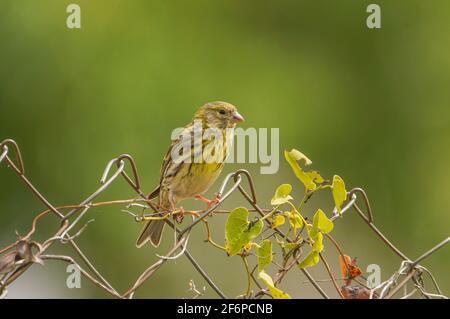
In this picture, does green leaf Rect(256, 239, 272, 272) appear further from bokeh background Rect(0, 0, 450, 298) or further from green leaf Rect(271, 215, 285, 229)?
bokeh background Rect(0, 0, 450, 298)

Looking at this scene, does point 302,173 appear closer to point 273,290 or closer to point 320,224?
point 320,224

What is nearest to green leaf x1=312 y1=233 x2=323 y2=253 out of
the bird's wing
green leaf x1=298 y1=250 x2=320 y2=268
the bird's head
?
green leaf x1=298 y1=250 x2=320 y2=268

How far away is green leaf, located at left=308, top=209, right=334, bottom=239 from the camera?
7.57 feet

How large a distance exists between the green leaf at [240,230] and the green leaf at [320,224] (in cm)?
15

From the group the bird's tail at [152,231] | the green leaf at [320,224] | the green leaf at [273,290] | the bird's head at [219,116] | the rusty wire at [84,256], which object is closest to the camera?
the rusty wire at [84,256]

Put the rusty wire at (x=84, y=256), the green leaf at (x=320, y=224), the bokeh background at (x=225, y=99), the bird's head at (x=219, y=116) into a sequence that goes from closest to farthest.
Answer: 1. the rusty wire at (x=84, y=256)
2. the green leaf at (x=320, y=224)
3. the bird's head at (x=219, y=116)
4. the bokeh background at (x=225, y=99)

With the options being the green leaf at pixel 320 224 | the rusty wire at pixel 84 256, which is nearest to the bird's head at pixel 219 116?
the rusty wire at pixel 84 256

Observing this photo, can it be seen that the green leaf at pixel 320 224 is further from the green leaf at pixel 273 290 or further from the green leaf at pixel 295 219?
the green leaf at pixel 273 290

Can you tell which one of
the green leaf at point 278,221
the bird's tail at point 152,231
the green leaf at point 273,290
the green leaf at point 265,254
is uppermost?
the green leaf at point 278,221

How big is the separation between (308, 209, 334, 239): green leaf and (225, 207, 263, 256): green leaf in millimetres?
152

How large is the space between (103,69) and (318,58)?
2050mm

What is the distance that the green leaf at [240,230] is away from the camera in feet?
7.50

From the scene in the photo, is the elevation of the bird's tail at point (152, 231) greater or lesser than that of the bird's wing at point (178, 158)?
lesser
